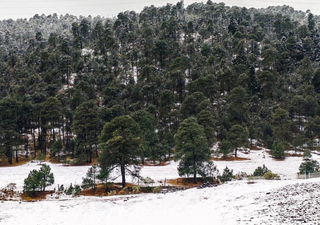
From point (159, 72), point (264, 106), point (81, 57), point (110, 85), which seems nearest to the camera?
point (264, 106)

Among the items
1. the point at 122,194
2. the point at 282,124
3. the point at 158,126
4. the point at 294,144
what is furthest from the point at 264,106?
the point at 122,194

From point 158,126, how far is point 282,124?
1117 inches

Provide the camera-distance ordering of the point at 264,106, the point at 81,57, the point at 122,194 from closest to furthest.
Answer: the point at 122,194
the point at 264,106
the point at 81,57

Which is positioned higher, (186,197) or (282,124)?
(282,124)

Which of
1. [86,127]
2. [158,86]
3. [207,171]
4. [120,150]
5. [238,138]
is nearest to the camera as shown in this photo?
[120,150]

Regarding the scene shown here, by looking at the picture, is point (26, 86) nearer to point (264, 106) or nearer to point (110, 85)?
point (110, 85)

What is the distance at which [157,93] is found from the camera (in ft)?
Answer: 268

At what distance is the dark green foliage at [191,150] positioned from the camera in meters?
39.1

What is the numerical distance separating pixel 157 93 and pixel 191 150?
4368cm

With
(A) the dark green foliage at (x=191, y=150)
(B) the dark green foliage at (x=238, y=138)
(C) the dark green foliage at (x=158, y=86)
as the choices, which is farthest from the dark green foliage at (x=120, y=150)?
(B) the dark green foliage at (x=238, y=138)

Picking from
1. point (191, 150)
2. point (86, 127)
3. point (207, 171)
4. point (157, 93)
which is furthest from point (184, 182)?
point (157, 93)

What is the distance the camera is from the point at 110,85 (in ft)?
279

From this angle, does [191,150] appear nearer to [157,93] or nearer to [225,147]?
[225,147]

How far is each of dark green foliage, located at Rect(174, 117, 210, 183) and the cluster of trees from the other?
0.18 meters
